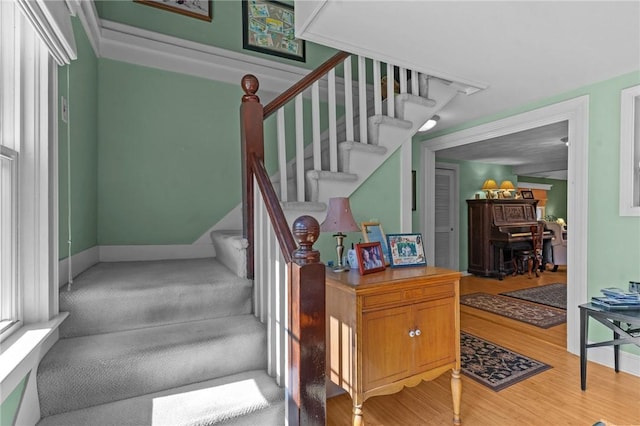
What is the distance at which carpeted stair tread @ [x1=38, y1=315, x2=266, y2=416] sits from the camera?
135 cm

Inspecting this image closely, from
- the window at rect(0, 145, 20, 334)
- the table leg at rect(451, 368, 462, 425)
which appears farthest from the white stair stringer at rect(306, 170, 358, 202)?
the window at rect(0, 145, 20, 334)

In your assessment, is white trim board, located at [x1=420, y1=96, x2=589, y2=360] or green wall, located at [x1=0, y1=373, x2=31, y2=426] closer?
green wall, located at [x1=0, y1=373, x2=31, y2=426]

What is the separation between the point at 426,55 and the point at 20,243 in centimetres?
255

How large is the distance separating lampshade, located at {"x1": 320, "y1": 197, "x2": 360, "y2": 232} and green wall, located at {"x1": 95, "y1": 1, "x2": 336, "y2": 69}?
204 centimetres

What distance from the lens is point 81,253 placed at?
212 cm

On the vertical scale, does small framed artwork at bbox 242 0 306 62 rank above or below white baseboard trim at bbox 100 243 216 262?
above

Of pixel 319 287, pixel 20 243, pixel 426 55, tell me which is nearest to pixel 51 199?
pixel 20 243

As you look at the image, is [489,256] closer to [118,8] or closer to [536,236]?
[536,236]

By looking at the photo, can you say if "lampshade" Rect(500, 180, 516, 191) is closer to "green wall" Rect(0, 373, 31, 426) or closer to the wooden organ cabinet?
the wooden organ cabinet

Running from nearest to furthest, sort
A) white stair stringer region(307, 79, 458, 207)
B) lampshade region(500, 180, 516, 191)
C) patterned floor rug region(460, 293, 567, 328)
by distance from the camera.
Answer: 1. white stair stringer region(307, 79, 458, 207)
2. patterned floor rug region(460, 293, 567, 328)
3. lampshade region(500, 180, 516, 191)

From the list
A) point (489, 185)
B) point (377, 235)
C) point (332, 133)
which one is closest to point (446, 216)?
point (489, 185)

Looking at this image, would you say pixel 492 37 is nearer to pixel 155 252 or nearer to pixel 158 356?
pixel 158 356

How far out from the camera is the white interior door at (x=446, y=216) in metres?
6.18

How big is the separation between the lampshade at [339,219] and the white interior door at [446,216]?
455cm
